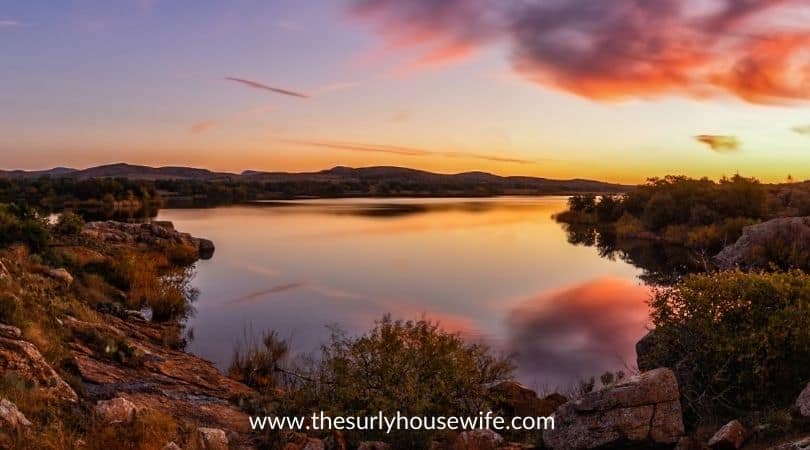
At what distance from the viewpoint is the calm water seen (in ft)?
55.1

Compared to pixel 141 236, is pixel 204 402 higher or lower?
lower

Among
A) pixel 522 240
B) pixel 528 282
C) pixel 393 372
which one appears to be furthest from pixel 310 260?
pixel 393 372

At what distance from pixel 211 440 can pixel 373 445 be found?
196 centimetres

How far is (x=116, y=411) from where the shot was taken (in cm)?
683

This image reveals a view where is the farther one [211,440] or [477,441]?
[477,441]

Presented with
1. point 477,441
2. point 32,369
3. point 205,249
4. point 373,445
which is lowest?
point 205,249

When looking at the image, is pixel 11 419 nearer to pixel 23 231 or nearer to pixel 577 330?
pixel 577 330

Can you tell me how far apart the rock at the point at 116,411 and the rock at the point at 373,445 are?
8.70ft

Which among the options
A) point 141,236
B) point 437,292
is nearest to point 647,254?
point 437,292

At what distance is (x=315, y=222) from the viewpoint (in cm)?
5719

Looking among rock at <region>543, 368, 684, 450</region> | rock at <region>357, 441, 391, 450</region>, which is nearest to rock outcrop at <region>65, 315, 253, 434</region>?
rock at <region>357, 441, 391, 450</region>

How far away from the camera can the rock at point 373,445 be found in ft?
24.6

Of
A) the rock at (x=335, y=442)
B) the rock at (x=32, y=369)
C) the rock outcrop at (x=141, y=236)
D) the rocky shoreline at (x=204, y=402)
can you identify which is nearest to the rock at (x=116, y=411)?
the rocky shoreline at (x=204, y=402)

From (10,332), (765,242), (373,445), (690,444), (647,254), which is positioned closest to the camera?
(690,444)
